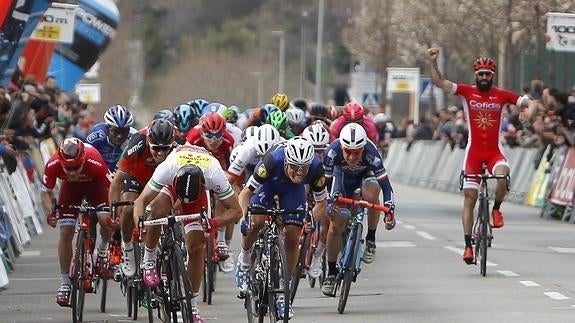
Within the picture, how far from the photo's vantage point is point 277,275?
14.0 metres

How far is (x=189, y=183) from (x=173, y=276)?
2.56ft

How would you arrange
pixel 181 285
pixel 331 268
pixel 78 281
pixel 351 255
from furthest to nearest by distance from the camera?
1. pixel 331 268
2. pixel 351 255
3. pixel 78 281
4. pixel 181 285

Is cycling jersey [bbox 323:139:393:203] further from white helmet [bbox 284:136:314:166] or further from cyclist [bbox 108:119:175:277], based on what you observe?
white helmet [bbox 284:136:314:166]

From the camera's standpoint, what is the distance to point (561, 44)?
28.4 meters

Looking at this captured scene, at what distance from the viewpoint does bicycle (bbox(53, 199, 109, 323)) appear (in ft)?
49.9

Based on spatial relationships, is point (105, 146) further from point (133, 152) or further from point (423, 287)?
point (423, 287)

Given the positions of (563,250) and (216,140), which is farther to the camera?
(563,250)

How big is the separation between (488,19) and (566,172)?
14.2m

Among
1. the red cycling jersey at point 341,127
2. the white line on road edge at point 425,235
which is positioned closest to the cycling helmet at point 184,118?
the red cycling jersey at point 341,127

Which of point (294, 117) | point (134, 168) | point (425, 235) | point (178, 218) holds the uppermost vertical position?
point (294, 117)

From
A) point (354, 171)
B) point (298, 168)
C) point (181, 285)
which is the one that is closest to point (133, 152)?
point (298, 168)

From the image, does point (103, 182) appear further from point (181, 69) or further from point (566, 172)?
point (181, 69)

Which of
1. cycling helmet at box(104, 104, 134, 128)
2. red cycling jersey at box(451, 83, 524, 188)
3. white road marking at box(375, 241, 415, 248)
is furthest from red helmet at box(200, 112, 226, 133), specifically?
white road marking at box(375, 241, 415, 248)

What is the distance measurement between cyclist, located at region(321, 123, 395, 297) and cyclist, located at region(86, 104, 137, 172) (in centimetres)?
183
